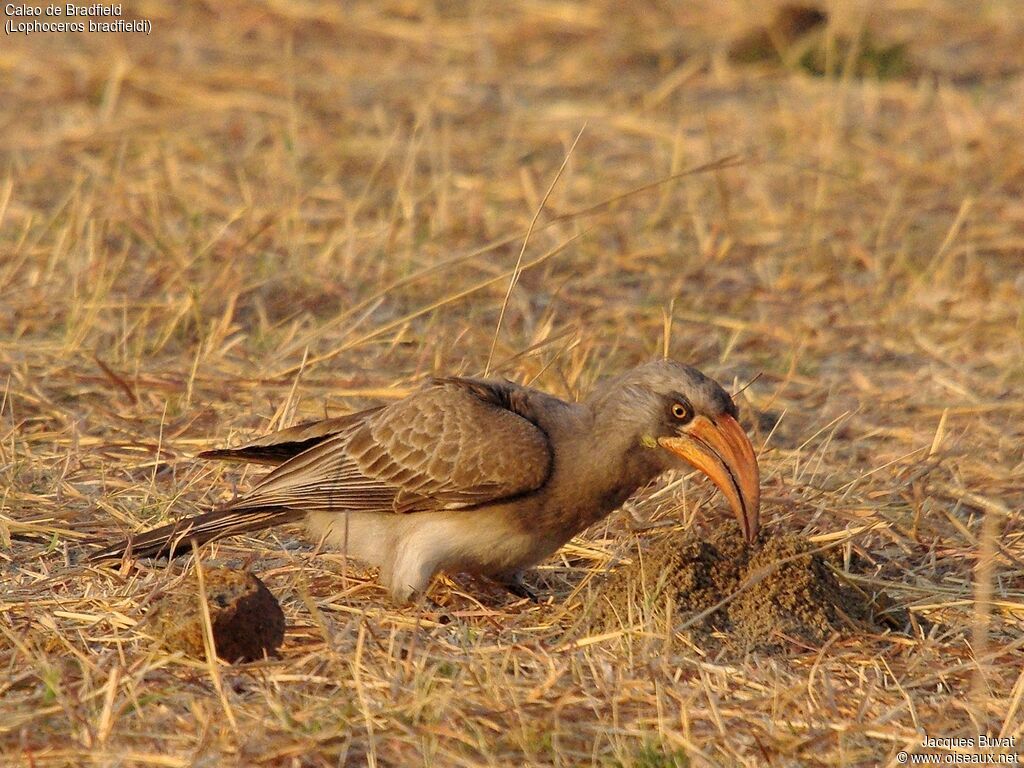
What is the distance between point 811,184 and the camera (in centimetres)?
952

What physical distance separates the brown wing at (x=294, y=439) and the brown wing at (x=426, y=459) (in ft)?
0.16

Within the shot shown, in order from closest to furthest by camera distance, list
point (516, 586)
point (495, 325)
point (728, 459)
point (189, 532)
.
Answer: point (728, 459) → point (189, 532) → point (516, 586) → point (495, 325)

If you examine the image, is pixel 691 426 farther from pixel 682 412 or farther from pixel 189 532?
pixel 189 532

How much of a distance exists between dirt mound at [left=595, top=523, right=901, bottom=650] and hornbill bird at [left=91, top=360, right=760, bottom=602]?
12 centimetres

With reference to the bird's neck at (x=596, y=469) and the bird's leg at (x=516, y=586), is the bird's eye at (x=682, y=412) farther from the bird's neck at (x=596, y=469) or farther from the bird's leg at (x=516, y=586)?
the bird's leg at (x=516, y=586)

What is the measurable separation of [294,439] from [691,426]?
1.30 m

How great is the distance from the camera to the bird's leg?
16.6 ft

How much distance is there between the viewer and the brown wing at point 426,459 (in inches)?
191

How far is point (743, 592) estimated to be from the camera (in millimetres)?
4648

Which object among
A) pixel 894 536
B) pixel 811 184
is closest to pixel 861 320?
pixel 811 184

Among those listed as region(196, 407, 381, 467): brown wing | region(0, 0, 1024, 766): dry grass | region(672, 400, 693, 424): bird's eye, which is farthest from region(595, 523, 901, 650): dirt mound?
region(196, 407, 381, 467): brown wing

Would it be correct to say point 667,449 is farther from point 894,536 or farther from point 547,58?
point 547,58

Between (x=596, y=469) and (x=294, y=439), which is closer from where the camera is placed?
(x=596, y=469)

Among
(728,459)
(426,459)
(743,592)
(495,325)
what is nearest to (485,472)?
(426,459)
